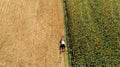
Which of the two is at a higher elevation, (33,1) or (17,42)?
(33,1)

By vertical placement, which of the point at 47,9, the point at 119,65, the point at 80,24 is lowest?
the point at 119,65

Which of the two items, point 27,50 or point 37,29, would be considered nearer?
point 27,50

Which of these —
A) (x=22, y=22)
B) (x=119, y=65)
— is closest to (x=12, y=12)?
(x=22, y=22)

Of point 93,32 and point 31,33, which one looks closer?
point 93,32

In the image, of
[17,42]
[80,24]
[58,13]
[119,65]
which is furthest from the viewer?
[58,13]

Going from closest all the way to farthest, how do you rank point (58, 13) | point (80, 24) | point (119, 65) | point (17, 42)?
1. point (119, 65)
2. point (17, 42)
3. point (80, 24)
4. point (58, 13)

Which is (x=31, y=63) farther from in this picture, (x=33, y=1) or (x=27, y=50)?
(x=33, y=1)
